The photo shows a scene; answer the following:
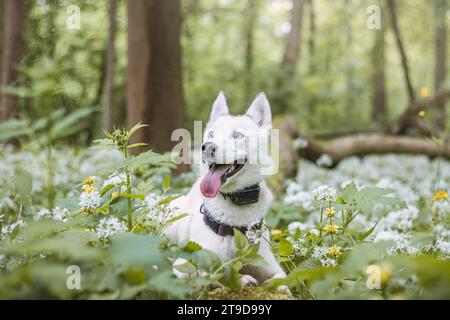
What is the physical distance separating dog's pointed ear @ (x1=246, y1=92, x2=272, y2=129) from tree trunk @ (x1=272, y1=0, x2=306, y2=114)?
11.5 meters

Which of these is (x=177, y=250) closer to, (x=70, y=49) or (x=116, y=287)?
(x=116, y=287)

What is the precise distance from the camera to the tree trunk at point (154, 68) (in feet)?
20.5

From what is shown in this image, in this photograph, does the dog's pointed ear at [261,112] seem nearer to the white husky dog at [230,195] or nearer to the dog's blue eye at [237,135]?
the white husky dog at [230,195]

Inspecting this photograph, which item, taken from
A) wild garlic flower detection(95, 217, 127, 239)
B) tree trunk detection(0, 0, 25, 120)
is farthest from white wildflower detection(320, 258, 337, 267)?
tree trunk detection(0, 0, 25, 120)

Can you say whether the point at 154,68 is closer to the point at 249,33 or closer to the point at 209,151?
the point at 209,151

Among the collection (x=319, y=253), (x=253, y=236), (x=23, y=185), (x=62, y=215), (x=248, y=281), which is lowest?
(x=248, y=281)

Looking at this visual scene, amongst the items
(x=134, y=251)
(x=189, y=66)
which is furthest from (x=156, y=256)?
(x=189, y=66)

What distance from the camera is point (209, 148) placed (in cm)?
291

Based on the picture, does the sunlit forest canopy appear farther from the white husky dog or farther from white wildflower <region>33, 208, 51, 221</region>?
the white husky dog

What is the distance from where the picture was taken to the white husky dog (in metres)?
2.91

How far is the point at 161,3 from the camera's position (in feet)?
20.6

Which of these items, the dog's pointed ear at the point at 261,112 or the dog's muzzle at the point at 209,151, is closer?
the dog's muzzle at the point at 209,151

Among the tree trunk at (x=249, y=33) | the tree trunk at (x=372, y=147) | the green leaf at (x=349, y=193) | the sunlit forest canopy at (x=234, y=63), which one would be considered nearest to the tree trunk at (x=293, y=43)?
the sunlit forest canopy at (x=234, y=63)

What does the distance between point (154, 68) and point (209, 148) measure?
12.2 feet
